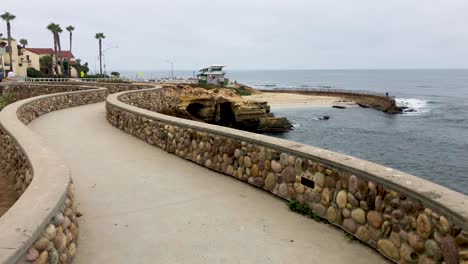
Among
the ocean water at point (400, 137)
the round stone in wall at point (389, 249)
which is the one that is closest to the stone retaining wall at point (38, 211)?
the round stone in wall at point (389, 249)

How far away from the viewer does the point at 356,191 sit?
194 inches

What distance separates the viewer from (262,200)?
6359 mm

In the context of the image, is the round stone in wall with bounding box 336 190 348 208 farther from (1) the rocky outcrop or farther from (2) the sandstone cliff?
(2) the sandstone cliff

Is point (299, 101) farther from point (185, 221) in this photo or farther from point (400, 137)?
point (185, 221)

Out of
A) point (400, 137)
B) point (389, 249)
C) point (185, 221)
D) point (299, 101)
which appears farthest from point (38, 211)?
point (299, 101)

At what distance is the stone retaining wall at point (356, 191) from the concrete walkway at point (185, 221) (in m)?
0.21

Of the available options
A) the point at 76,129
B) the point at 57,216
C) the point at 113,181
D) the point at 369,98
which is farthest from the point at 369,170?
the point at 369,98

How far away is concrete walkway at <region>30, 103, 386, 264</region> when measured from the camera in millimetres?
4656

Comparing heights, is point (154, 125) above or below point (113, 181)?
above

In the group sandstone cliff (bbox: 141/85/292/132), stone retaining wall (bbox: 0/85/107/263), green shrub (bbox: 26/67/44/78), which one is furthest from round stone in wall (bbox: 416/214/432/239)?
green shrub (bbox: 26/67/44/78)

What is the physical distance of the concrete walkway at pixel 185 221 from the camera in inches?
183

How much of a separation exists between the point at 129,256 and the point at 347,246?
8.20 feet

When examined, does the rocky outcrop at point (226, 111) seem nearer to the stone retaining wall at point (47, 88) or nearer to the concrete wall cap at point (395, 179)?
the stone retaining wall at point (47, 88)

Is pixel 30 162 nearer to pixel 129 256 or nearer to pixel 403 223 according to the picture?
pixel 129 256
